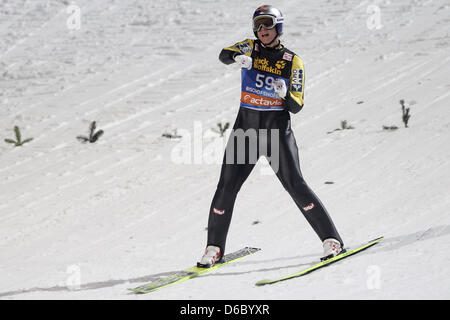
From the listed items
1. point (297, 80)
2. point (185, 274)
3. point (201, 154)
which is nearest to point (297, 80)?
point (297, 80)

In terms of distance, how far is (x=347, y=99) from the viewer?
10.9 m

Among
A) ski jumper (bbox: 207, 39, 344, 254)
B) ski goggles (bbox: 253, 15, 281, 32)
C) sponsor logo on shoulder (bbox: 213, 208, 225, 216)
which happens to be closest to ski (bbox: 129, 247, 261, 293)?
sponsor logo on shoulder (bbox: 213, 208, 225, 216)

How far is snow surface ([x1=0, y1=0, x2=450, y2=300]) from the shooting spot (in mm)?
4375

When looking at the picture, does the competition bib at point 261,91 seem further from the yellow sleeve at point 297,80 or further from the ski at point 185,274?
the ski at point 185,274

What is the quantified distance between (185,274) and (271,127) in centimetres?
127

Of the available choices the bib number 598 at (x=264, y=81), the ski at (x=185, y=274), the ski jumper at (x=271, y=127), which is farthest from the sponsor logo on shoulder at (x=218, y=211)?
the bib number 598 at (x=264, y=81)

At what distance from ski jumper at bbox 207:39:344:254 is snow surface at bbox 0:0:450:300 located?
497 mm

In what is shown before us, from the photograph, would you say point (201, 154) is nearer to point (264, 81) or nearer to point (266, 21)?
point (264, 81)

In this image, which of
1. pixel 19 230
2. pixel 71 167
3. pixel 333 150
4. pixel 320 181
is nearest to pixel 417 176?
pixel 320 181

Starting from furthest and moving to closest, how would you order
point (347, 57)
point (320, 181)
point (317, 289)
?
point (347, 57)
point (320, 181)
point (317, 289)
